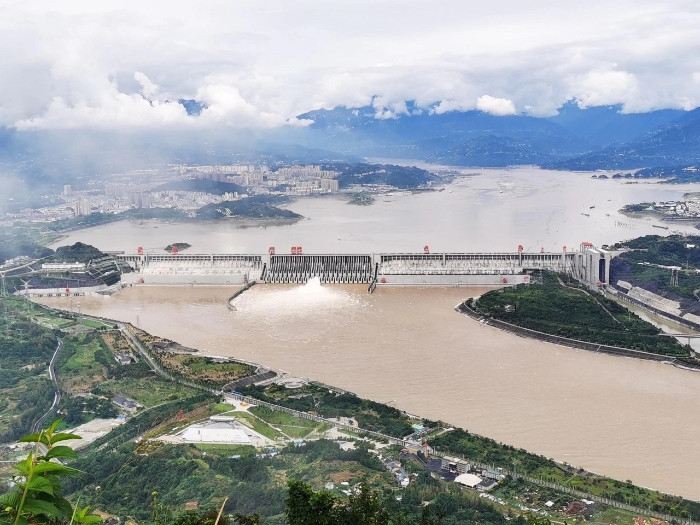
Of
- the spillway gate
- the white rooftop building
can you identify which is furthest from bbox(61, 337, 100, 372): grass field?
the spillway gate

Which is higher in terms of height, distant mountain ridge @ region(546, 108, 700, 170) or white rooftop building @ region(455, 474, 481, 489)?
distant mountain ridge @ region(546, 108, 700, 170)

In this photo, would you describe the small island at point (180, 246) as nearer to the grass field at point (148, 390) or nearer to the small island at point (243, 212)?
the small island at point (243, 212)

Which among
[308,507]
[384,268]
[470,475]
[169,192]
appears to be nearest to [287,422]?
[470,475]

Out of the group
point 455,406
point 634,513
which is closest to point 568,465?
point 634,513

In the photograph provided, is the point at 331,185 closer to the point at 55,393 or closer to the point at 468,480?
the point at 55,393

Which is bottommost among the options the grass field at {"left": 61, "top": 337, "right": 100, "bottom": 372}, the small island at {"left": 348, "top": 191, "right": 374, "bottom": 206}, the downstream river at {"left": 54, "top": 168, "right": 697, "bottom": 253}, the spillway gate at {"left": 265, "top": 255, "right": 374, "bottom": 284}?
the grass field at {"left": 61, "top": 337, "right": 100, "bottom": 372}

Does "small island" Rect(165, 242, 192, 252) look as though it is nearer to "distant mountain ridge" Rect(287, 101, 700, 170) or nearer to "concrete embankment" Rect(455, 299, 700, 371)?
"concrete embankment" Rect(455, 299, 700, 371)

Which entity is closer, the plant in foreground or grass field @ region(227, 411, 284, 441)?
the plant in foreground
